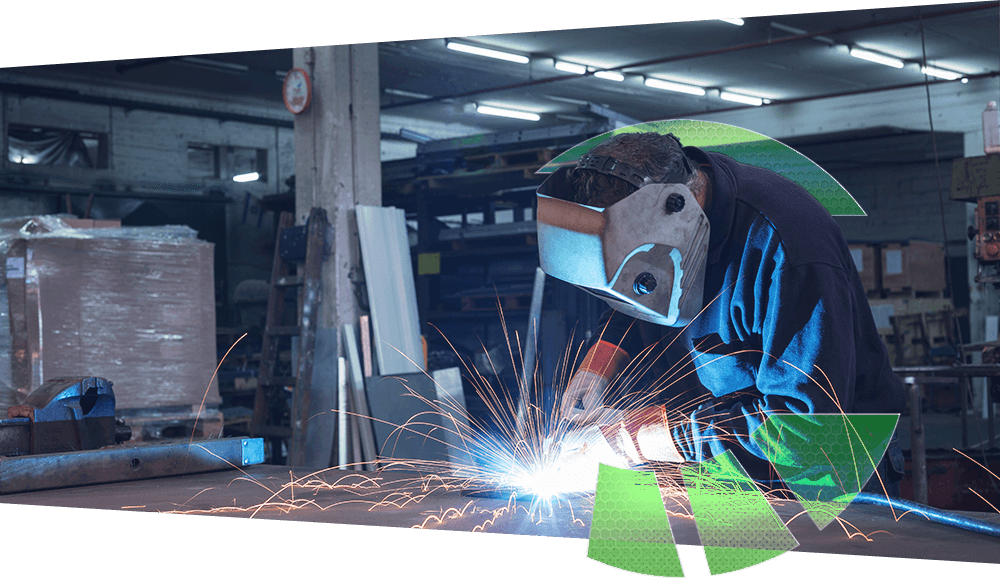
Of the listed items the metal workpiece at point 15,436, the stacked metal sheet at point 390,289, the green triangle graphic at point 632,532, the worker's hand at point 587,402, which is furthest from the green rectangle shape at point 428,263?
the green triangle graphic at point 632,532

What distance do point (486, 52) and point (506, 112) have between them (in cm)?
244

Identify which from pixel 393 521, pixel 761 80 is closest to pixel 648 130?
pixel 393 521

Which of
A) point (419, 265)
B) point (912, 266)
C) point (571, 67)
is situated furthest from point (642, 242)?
point (571, 67)

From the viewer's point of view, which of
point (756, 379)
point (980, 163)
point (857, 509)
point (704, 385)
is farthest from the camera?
point (980, 163)

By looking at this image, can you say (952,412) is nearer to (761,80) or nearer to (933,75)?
(933,75)

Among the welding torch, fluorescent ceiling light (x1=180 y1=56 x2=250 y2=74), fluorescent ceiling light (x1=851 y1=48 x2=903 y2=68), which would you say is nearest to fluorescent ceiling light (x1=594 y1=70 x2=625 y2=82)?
fluorescent ceiling light (x1=851 y1=48 x2=903 y2=68)

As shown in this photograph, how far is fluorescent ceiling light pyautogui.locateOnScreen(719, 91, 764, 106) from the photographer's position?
839cm

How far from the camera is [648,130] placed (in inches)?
130

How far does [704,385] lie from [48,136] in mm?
8616

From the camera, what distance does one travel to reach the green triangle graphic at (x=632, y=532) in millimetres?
2281

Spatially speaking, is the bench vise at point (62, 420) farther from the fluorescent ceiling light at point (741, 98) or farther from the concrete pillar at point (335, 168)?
the fluorescent ceiling light at point (741, 98)

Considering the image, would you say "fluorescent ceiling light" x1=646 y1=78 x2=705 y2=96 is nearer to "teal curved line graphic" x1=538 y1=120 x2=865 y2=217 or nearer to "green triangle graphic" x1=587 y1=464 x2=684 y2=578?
"teal curved line graphic" x1=538 y1=120 x2=865 y2=217

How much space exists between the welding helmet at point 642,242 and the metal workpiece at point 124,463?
1.16 meters

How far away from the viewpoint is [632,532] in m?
2.35
